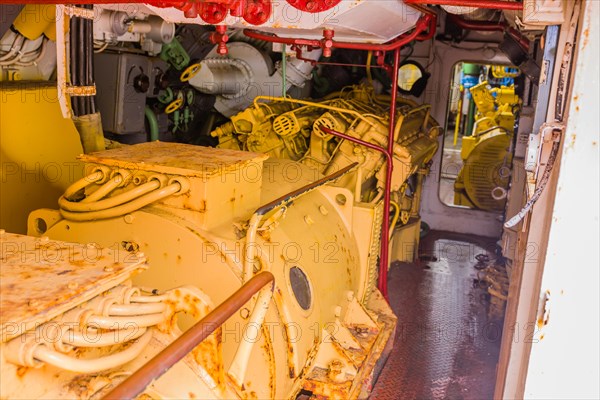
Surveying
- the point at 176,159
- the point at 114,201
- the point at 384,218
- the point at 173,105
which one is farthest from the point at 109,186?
the point at 384,218

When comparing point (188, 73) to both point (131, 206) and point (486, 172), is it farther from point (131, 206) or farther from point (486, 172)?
point (486, 172)

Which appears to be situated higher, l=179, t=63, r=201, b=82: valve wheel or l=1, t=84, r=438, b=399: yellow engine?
l=179, t=63, r=201, b=82: valve wheel

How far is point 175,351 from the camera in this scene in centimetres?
147

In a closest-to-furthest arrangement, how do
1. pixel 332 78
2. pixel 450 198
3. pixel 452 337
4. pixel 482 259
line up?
pixel 452 337, pixel 482 259, pixel 332 78, pixel 450 198

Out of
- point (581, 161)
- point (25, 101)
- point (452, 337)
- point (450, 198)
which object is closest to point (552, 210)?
point (581, 161)

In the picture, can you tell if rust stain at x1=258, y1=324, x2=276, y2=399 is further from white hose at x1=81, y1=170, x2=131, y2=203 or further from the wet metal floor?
the wet metal floor

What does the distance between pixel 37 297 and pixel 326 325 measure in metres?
1.76

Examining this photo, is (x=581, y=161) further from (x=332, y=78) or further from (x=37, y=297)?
(x=332, y=78)

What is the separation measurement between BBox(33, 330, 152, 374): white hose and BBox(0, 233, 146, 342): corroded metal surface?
0.07 meters

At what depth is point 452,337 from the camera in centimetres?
463

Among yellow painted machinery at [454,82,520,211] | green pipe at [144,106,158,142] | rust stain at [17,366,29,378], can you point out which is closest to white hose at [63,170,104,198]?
rust stain at [17,366,29,378]

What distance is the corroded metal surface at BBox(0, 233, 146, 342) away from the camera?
1.38 m

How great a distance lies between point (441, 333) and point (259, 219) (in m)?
2.81

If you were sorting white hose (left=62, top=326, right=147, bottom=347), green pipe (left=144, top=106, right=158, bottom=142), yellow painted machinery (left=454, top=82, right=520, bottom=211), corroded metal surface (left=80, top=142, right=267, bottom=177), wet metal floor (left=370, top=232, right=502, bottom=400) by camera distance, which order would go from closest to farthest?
white hose (left=62, top=326, right=147, bottom=347)
corroded metal surface (left=80, top=142, right=267, bottom=177)
wet metal floor (left=370, top=232, right=502, bottom=400)
green pipe (left=144, top=106, right=158, bottom=142)
yellow painted machinery (left=454, top=82, right=520, bottom=211)
